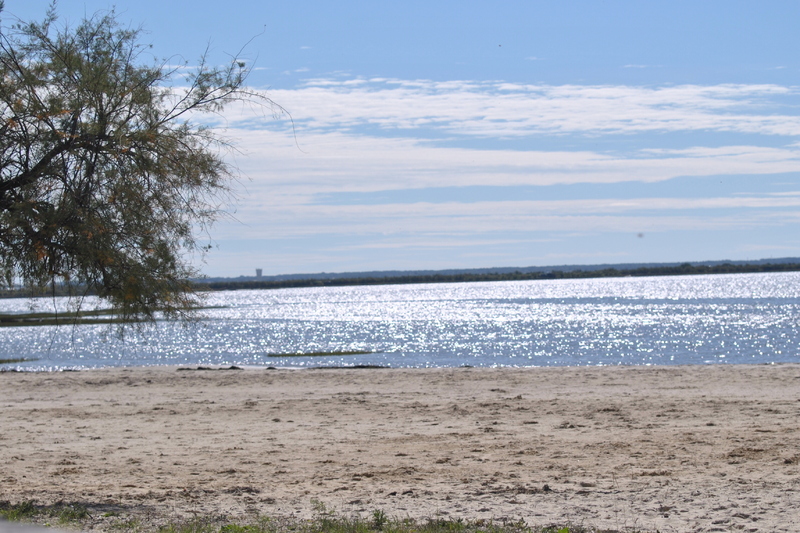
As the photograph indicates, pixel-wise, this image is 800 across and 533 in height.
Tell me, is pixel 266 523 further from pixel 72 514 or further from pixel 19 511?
pixel 19 511

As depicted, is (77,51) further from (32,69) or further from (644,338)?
(644,338)

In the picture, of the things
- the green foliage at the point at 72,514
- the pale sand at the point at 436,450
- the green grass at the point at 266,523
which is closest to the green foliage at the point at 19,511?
the green grass at the point at 266,523

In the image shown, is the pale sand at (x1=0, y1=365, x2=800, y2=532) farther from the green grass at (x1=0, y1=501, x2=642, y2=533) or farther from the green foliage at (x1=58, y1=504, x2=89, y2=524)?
the green foliage at (x1=58, y1=504, x2=89, y2=524)

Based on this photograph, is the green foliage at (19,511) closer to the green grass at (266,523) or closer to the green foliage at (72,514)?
the green grass at (266,523)

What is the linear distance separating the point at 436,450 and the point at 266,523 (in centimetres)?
483

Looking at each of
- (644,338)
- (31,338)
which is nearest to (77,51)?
(644,338)

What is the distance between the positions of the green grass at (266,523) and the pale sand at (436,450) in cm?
39

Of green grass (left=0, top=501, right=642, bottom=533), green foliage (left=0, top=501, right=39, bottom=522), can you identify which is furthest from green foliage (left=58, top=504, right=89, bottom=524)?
green foliage (left=0, top=501, right=39, bottom=522)

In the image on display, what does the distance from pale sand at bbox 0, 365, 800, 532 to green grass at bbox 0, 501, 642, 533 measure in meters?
0.39

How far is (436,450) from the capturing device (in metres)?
11.9

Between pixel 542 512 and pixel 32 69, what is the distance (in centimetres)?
697

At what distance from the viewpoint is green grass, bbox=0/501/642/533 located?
7074 mm

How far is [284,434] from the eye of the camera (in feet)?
45.2

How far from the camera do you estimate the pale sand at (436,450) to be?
8500 mm
